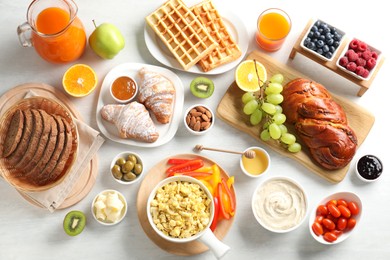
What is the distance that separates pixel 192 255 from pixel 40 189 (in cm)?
91

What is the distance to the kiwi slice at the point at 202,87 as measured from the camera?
3.14 meters

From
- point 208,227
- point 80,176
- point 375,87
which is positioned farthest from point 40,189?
point 375,87

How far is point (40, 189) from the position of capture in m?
2.73

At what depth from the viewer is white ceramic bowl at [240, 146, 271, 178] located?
3061 millimetres

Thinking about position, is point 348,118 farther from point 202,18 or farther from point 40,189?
point 40,189

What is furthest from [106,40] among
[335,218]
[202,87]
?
[335,218]

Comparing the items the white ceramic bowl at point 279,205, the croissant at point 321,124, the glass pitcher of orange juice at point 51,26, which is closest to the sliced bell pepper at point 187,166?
the white ceramic bowl at point 279,205

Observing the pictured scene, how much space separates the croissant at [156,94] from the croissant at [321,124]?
685 mm

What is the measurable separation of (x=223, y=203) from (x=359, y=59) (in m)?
1.13

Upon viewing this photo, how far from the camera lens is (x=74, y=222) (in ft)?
9.80

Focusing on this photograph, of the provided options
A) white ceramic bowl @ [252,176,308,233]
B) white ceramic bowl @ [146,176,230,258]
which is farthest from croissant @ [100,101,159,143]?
white ceramic bowl @ [252,176,308,233]

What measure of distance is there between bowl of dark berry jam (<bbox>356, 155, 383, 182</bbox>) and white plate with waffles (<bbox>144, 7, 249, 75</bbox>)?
95 cm

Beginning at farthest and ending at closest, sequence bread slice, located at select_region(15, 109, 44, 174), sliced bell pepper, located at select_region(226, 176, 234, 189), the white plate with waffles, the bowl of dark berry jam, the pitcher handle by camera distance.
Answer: the white plate with waffles
the bowl of dark berry jam
sliced bell pepper, located at select_region(226, 176, 234, 189)
the pitcher handle
bread slice, located at select_region(15, 109, 44, 174)

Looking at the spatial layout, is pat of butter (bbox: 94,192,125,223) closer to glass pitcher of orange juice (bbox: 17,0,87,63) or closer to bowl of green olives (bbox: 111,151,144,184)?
bowl of green olives (bbox: 111,151,144,184)
